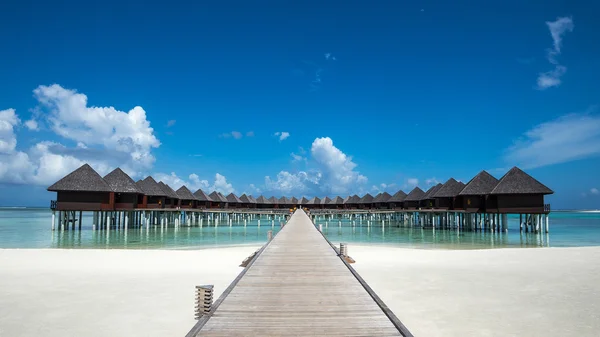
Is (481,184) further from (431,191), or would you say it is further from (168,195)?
(168,195)

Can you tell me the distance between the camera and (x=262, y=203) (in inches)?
2724

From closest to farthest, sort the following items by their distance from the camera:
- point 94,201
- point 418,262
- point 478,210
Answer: point 418,262 < point 94,201 < point 478,210

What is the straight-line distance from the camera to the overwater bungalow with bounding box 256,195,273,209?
69188 mm

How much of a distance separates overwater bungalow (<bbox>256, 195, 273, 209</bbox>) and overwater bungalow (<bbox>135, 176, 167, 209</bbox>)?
2910 cm

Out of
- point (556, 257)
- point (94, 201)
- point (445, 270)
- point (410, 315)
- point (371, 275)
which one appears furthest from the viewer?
point (94, 201)

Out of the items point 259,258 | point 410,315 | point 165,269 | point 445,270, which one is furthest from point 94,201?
point 410,315

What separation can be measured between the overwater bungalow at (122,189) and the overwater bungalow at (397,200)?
34279 millimetres

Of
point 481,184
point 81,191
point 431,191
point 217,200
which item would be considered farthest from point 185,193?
point 481,184

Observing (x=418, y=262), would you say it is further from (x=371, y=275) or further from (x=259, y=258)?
(x=259, y=258)

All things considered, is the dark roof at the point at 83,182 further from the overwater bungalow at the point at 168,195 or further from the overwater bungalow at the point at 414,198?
the overwater bungalow at the point at 414,198

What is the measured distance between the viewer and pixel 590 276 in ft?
39.4

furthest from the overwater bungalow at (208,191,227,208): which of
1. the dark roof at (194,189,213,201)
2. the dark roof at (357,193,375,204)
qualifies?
the dark roof at (357,193,375,204)

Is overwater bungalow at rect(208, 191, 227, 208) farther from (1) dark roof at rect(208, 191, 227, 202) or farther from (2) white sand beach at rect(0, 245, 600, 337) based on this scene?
(2) white sand beach at rect(0, 245, 600, 337)

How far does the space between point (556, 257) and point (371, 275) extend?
9.86 metres
